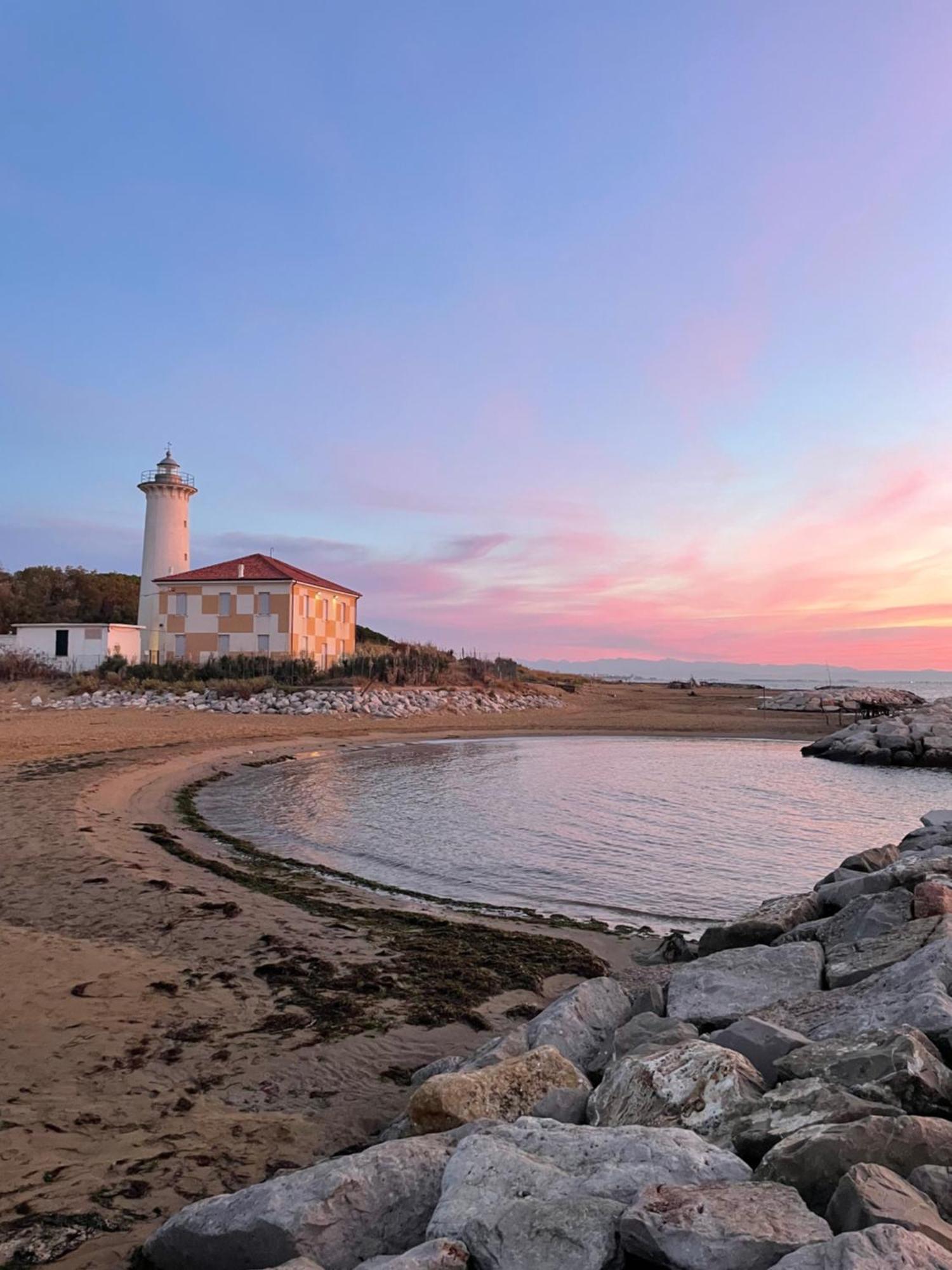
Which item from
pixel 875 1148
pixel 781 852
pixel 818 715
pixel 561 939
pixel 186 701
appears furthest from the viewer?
pixel 818 715

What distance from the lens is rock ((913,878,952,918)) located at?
5672 millimetres

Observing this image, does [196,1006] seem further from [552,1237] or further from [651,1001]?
[552,1237]

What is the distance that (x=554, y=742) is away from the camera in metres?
28.7

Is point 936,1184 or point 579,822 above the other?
point 936,1184

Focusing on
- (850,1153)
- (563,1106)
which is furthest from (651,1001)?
(850,1153)

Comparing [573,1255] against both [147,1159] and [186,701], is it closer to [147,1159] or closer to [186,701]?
[147,1159]

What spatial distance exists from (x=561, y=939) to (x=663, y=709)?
37392 mm

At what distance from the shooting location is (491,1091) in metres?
3.64

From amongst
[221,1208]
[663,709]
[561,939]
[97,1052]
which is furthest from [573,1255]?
[663,709]

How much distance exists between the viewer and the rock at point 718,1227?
2225 mm

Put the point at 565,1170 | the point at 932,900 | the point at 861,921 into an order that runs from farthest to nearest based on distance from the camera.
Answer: the point at 861,921 → the point at 932,900 → the point at 565,1170

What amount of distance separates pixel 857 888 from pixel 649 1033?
3.66m

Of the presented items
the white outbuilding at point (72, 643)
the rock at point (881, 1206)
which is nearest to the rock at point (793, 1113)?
the rock at point (881, 1206)

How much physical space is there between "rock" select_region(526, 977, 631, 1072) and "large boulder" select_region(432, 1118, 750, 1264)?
4.59 feet
